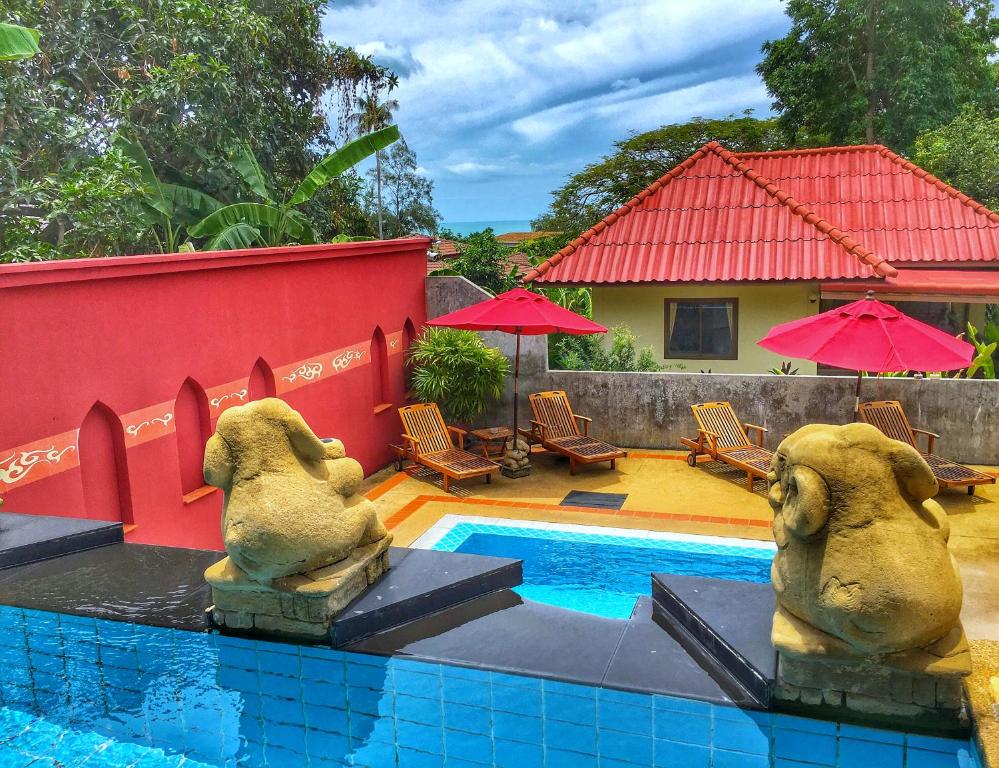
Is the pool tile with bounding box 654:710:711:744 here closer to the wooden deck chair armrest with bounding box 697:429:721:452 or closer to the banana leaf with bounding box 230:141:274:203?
the wooden deck chair armrest with bounding box 697:429:721:452

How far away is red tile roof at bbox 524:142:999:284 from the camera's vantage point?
1588cm

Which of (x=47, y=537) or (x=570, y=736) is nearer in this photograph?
(x=570, y=736)

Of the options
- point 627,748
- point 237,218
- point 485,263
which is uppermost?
point 237,218

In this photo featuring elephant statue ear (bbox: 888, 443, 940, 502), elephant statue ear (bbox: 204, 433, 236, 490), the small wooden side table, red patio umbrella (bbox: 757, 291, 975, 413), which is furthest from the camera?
the small wooden side table

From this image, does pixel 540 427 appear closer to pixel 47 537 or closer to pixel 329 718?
pixel 47 537

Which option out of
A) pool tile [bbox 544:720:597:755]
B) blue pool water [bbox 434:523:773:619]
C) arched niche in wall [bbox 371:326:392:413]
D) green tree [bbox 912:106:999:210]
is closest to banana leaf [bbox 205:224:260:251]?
arched niche in wall [bbox 371:326:392:413]

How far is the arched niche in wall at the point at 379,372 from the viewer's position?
44.8 feet

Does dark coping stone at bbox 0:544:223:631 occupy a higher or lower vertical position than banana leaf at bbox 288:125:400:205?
lower

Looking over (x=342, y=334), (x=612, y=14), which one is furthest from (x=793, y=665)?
(x=612, y=14)

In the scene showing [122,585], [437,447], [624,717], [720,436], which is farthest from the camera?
[437,447]

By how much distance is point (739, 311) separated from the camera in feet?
53.8

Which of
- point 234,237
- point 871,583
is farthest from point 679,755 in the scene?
point 234,237

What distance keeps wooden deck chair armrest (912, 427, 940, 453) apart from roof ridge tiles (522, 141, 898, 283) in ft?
12.1

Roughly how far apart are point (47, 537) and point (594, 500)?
7629mm
